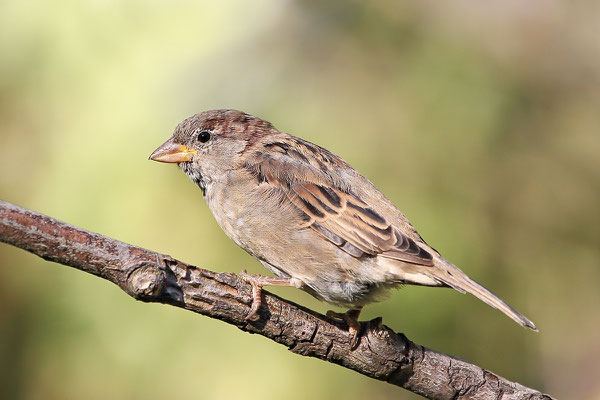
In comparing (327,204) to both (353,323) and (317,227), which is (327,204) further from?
(353,323)

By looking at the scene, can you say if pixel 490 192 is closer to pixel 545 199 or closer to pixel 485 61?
pixel 545 199

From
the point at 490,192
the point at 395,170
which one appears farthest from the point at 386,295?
the point at 490,192

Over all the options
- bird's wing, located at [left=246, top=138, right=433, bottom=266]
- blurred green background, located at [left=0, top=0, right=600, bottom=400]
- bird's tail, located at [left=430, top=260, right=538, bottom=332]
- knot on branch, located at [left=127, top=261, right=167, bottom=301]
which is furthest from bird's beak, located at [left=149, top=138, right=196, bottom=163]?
bird's tail, located at [left=430, top=260, right=538, bottom=332]

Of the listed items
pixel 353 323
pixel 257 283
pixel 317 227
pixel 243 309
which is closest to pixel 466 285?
pixel 353 323

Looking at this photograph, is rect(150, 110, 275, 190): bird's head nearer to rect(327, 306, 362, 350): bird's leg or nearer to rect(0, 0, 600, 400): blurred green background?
rect(0, 0, 600, 400): blurred green background

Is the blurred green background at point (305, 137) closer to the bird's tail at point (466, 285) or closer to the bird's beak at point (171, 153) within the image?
the bird's beak at point (171, 153)

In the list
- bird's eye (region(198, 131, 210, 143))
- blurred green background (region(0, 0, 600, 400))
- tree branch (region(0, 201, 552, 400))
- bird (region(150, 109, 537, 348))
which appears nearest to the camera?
tree branch (region(0, 201, 552, 400))

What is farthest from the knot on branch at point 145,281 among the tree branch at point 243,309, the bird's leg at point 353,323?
the bird's leg at point 353,323
